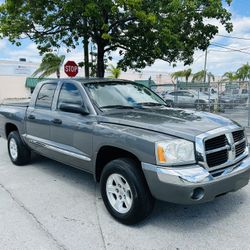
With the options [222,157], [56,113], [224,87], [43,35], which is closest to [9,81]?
[43,35]

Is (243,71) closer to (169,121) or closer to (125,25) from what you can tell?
(125,25)

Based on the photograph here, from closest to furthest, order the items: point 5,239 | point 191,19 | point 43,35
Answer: point 5,239 → point 191,19 → point 43,35

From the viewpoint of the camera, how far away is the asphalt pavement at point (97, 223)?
3.18 m

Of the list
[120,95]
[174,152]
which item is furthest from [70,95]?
[174,152]

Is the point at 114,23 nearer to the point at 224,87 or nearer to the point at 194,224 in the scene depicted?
the point at 224,87

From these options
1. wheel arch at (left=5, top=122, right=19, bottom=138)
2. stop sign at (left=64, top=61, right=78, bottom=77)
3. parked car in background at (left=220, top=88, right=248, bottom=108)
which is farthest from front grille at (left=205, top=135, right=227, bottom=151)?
parked car in background at (left=220, top=88, right=248, bottom=108)

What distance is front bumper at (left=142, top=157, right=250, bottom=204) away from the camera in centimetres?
307

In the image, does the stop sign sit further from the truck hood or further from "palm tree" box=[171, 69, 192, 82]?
"palm tree" box=[171, 69, 192, 82]

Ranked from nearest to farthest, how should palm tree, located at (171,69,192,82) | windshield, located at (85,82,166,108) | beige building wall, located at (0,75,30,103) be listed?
windshield, located at (85,82,166,108), beige building wall, located at (0,75,30,103), palm tree, located at (171,69,192,82)

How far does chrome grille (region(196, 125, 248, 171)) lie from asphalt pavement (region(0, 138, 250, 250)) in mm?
749

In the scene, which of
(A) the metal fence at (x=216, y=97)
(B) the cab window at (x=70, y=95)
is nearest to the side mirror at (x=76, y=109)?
(B) the cab window at (x=70, y=95)

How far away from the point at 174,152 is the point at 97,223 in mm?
1329

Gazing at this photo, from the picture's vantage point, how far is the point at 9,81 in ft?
120

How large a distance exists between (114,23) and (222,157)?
27.4ft
